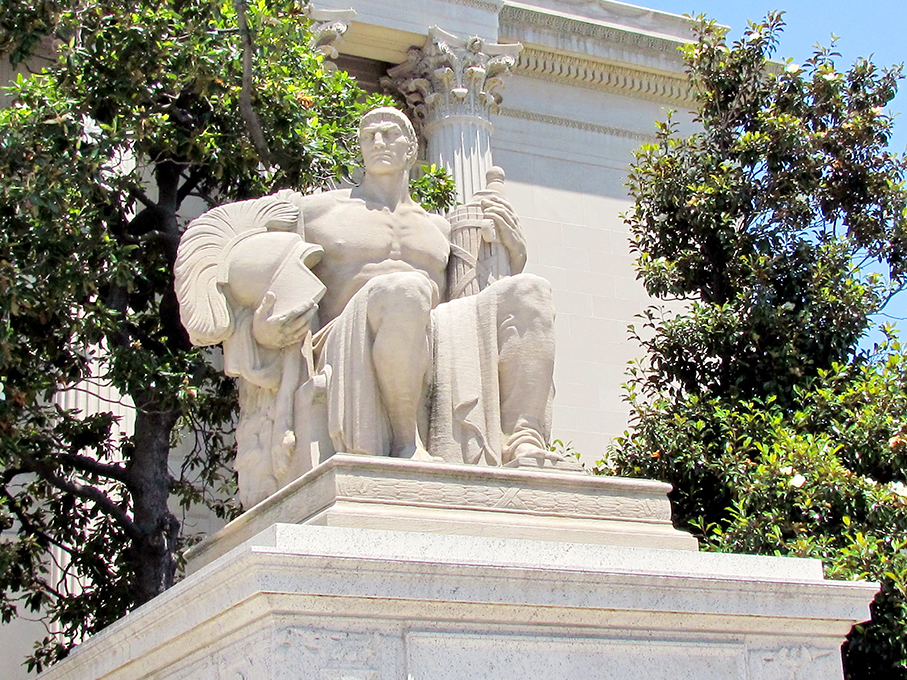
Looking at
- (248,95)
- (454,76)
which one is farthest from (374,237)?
(454,76)

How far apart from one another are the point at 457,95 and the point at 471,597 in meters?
11.7

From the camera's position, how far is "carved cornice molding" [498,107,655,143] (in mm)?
18406

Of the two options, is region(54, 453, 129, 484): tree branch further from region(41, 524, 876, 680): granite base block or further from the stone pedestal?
region(41, 524, 876, 680): granite base block

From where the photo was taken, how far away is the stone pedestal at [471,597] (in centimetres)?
530

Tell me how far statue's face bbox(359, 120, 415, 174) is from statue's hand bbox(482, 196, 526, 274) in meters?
0.55

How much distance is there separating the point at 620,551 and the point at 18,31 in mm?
6884

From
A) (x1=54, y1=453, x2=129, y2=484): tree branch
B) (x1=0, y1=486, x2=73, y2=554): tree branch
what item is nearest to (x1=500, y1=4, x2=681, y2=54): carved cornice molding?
(x1=54, y1=453, x2=129, y2=484): tree branch

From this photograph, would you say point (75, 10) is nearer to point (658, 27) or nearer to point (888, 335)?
point (888, 335)

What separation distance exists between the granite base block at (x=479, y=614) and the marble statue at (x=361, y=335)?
Answer: 2.86 ft

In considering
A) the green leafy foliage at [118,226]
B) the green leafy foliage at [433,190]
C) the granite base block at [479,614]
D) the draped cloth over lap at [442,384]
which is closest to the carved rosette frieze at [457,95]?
the green leafy foliage at [433,190]

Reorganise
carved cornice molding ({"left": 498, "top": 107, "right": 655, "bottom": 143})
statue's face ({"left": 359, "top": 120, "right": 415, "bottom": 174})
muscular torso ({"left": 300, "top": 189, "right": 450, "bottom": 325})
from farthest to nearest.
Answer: carved cornice molding ({"left": 498, "top": 107, "right": 655, "bottom": 143}) → statue's face ({"left": 359, "top": 120, "right": 415, "bottom": 174}) → muscular torso ({"left": 300, "top": 189, "right": 450, "bottom": 325})

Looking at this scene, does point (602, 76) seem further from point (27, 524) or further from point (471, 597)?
point (471, 597)

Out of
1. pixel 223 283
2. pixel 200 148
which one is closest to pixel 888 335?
pixel 200 148

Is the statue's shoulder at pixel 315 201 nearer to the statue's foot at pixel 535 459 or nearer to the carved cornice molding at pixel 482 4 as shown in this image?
the statue's foot at pixel 535 459
